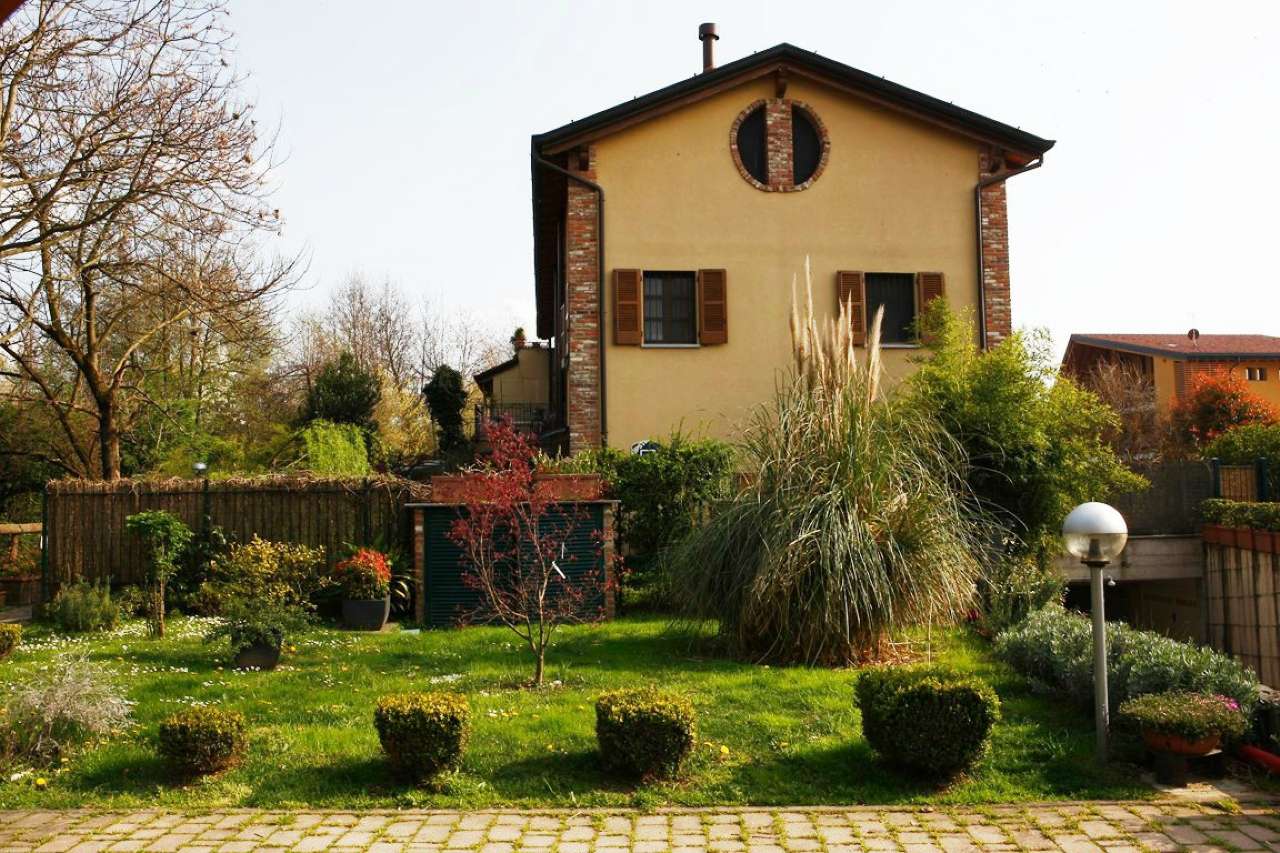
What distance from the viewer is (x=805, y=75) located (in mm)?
19031

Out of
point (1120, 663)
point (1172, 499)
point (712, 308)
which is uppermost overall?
point (712, 308)

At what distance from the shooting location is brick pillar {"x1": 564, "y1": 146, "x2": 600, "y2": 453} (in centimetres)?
1825

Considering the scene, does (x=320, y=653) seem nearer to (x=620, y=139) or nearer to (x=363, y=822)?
(x=363, y=822)

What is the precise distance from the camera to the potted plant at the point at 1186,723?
22.4 ft

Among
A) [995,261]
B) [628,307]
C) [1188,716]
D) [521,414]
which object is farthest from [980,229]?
[1188,716]

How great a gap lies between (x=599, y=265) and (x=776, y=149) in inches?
140

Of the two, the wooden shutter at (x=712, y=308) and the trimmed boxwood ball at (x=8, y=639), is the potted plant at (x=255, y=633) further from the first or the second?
the wooden shutter at (x=712, y=308)

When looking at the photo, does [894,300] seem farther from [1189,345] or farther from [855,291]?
[1189,345]

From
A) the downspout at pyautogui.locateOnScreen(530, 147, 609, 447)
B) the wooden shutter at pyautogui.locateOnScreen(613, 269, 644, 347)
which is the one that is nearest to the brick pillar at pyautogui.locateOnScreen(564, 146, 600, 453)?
the downspout at pyautogui.locateOnScreen(530, 147, 609, 447)

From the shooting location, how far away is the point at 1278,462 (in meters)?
17.0

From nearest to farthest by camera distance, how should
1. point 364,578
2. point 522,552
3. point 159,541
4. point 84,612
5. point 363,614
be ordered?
point 522,552, point 84,612, point 363,614, point 364,578, point 159,541

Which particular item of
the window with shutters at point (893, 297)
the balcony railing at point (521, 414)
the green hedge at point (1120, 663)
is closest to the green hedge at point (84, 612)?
the green hedge at point (1120, 663)

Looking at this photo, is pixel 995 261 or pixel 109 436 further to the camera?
pixel 109 436

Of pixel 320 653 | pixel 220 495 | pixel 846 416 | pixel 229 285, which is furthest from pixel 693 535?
pixel 229 285
